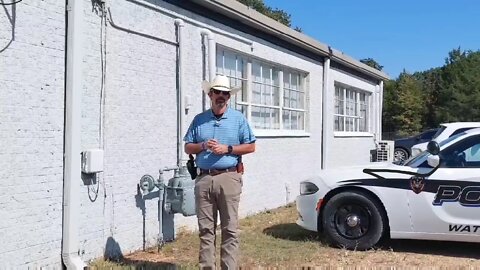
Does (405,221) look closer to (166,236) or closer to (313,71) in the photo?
(166,236)

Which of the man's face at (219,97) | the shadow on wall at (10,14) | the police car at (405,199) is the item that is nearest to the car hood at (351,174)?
the police car at (405,199)

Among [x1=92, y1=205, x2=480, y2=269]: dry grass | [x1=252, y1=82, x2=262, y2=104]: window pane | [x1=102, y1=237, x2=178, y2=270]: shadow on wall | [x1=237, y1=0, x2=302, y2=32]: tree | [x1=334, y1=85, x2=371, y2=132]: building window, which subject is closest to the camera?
[x1=102, y1=237, x2=178, y2=270]: shadow on wall

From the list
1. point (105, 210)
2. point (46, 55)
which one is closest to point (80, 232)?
point (105, 210)

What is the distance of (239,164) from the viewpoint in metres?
5.36

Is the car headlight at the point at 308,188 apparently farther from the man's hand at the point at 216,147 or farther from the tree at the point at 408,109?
the tree at the point at 408,109

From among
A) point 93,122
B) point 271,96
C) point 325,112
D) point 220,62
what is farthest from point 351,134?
point 93,122

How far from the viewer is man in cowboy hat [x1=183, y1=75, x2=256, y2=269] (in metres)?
5.23

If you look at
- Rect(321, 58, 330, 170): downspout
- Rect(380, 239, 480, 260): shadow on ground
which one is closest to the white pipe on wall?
Rect(321, 58, 330, 170): downspout

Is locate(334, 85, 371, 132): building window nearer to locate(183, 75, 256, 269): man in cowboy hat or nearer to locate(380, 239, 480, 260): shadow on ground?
locate(380, 239, 480, 260): shadow on ground

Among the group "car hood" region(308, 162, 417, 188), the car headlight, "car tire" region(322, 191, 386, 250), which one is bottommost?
"car tire" region(322, 191, 386, 250)

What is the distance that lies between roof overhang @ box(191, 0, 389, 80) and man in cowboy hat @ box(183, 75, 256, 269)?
3.42 m

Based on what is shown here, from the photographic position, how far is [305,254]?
7.07 metres

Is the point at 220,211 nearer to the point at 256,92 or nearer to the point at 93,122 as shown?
the point at 93,122

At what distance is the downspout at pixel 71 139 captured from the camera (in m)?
5.90
